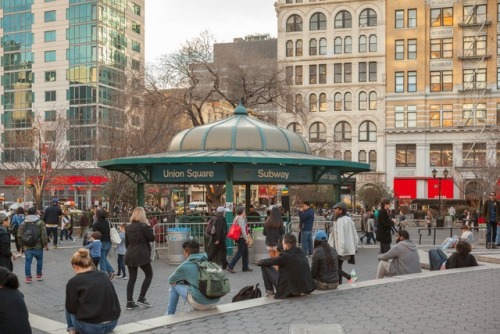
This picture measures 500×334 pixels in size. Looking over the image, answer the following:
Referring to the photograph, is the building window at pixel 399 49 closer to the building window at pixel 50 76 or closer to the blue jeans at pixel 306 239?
the building window at pixel 50 76

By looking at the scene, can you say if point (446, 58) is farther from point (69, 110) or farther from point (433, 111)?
point (69, 110)

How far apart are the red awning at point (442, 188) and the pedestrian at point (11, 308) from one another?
60302 mm

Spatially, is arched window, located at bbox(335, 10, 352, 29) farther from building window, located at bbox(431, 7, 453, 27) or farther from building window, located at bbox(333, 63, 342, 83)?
building window, located at bbox(431, 7, 453, 27)

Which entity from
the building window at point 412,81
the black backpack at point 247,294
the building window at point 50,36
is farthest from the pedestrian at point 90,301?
the building window at point 50,36

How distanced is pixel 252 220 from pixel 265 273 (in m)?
10.9

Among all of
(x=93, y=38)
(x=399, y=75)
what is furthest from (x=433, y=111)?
(x=93, y=38)

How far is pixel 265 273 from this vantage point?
11562 millimetres

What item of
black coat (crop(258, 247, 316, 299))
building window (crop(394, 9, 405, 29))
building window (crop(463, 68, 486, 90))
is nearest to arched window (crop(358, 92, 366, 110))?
building window (crop(394, 9, 405, 29))

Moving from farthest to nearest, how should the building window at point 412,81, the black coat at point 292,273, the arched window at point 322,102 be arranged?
the arched window at point 322,102 < the building window at point 412,81 < the black coat at point 292,273

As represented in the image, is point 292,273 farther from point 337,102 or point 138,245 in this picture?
point 337,102

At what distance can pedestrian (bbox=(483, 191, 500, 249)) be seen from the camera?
21.6 m

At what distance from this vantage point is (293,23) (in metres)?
70.4

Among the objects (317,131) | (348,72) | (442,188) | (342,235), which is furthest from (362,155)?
(342,235)

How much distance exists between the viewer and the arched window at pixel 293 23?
70.2 m
